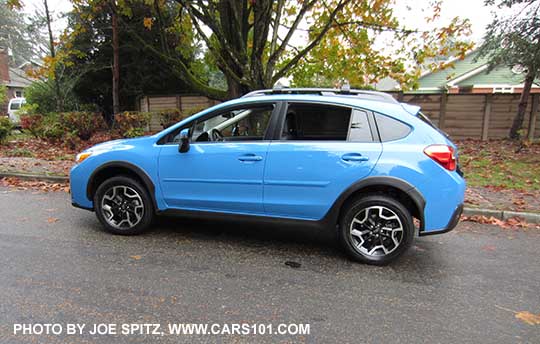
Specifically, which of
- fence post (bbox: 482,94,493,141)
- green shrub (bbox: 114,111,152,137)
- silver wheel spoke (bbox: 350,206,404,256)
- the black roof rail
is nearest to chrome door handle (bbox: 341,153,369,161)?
silver wheel spoke (bbox: 350,206,404,256)

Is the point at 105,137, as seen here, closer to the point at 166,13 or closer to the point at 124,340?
the point at 166,13

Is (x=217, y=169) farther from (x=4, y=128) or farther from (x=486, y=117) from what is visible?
(x=486, y=117)

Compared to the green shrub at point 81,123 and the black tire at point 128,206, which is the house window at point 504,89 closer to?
the green shrub at point 81,123

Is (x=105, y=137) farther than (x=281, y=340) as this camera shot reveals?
Yes

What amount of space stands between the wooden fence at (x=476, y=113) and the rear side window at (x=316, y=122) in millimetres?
10538

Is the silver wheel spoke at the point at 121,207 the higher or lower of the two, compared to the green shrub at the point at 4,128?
lower

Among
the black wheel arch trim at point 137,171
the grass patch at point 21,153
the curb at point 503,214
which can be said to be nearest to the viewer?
the black wheel arch trim at point 137,171

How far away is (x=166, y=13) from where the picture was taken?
11.7 meters

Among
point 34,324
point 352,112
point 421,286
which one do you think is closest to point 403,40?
point 352,112

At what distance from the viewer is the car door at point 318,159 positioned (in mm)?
3512

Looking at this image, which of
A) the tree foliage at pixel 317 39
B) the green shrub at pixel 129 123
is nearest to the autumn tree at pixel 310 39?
the tree foliage at pixel 317 39

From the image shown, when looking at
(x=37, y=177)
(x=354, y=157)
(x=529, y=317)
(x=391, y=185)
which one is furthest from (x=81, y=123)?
(x=529, y=317)

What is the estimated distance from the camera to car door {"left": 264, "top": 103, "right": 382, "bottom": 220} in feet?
11.5

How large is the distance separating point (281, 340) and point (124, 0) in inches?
397
